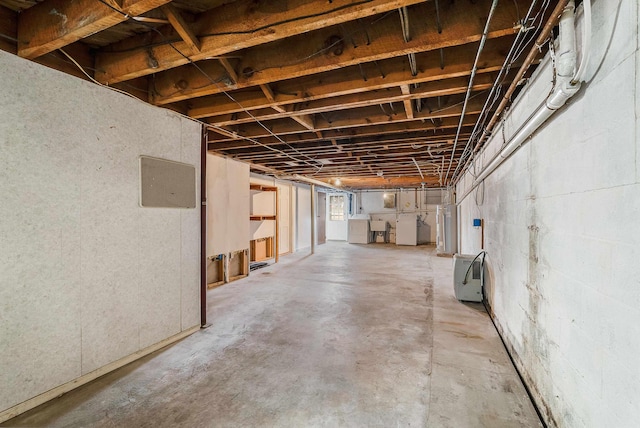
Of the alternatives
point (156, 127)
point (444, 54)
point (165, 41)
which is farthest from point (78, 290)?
point (444, 54)

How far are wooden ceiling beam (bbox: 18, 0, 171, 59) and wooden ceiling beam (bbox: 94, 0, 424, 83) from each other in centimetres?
39

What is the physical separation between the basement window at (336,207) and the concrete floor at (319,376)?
320 inches

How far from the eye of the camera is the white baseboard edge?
1.65 m

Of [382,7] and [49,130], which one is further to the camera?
[49,130]

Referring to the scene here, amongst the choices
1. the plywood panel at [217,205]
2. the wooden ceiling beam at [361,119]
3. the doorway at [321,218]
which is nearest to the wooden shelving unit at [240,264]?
the plywood panel at [217,205]

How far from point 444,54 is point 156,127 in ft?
7.84

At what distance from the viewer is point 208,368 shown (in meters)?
2.15

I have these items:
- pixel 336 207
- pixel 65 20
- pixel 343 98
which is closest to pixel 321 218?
pixel 336 207

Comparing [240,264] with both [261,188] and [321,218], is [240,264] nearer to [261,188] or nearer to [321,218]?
[261,188]

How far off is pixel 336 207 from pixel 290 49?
32.0ft

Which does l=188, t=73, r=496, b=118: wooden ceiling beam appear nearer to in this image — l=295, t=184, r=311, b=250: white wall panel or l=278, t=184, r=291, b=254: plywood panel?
l=278, t=184, r=291, b=254: plywood panel

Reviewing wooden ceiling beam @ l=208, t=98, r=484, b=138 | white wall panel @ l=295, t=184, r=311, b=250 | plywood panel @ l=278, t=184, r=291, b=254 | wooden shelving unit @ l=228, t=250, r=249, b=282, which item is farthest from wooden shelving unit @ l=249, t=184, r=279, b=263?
wooden ceiling beam @ l=208, t=98, r=484, b=138

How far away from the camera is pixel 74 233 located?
1920 millimetres

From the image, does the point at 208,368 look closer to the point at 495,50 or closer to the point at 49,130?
the point at 49,130
